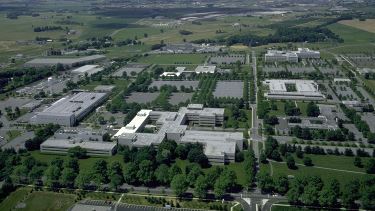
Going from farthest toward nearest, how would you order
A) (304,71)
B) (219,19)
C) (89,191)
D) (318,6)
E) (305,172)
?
1. (318,6)
2. (219,19)
3. (304,71)
4. (305,172)
5. (89,191)

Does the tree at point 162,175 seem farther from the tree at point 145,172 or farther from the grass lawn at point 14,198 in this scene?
the grass lawn at point 14,198

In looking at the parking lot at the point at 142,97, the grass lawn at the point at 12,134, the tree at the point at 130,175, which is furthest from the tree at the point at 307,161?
the grass lawn at the point at 12,134

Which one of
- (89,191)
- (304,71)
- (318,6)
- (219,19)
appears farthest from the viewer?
(318,6)

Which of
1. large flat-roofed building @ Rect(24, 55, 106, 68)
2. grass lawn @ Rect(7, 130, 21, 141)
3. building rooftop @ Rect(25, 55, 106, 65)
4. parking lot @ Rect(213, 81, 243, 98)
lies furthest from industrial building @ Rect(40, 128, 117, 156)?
building rooftop @ Rect(25, 55, 106, 65)

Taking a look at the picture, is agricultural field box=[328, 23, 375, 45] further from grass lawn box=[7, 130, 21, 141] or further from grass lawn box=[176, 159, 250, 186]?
grass lawn box=[7, 130, 21, 141]

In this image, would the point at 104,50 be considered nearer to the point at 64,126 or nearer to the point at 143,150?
the point at 64,126

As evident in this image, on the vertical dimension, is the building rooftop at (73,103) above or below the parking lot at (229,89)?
above

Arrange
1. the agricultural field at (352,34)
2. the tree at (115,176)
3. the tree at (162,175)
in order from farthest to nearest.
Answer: the agricultural field at (352,34) < the tree at (162,175) < the tree at (115,176)

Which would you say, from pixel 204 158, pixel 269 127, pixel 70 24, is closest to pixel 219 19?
pixel 70 24
